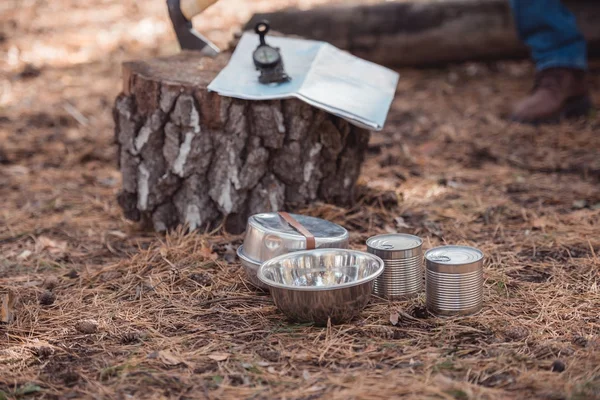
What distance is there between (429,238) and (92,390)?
1580mm

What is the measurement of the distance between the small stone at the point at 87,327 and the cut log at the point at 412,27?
3.68 m

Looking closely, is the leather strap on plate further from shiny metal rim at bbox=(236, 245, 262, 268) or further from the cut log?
the cut log

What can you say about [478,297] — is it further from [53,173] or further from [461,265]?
[53,173]

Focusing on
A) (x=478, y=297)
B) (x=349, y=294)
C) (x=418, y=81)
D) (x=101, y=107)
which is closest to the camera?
(x=349, y=294)

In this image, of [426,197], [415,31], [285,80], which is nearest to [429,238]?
[426,197]

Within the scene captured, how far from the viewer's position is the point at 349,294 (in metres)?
2.15

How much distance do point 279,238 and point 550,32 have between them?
3000 mm

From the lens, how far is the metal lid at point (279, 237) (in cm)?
246

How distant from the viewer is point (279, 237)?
2465 millimetres

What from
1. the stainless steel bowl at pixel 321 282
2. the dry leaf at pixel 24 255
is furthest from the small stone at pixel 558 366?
the dry leaf at pixel 24 255

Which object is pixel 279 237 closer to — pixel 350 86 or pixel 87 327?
pixel 87 327

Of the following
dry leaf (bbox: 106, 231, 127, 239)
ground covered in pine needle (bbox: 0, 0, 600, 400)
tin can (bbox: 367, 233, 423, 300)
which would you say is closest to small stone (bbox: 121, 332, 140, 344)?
ground covered in pine needle (bbox: 0, 0, 600, 400)

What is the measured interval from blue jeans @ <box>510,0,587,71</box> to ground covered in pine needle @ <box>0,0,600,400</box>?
43cm

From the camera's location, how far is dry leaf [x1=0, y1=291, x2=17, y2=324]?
235 centimetres
